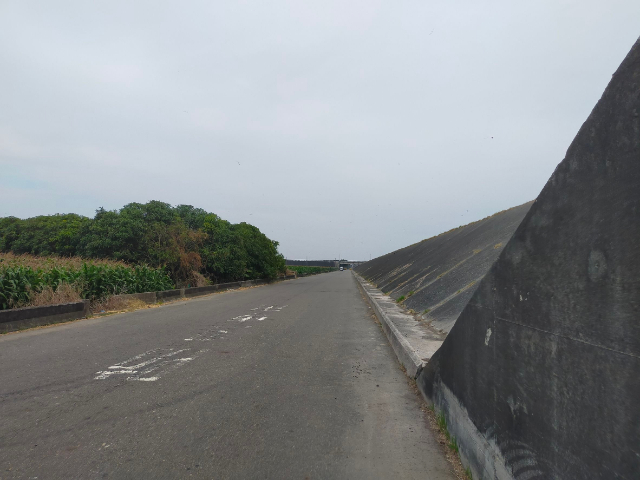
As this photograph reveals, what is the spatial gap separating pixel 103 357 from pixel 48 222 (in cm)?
3440

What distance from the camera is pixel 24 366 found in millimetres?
6199

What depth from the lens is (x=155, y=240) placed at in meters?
23.0

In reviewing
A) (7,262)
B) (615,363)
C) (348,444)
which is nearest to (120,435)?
(348,444)

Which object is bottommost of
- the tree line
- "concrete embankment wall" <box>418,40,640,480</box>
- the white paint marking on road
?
the white paint marking on road

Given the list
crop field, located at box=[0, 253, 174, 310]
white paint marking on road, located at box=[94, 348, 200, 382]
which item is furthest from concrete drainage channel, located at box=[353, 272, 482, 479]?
crop field, located at box=[0, 253, 174, 310]

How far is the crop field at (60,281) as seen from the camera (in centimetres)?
1077

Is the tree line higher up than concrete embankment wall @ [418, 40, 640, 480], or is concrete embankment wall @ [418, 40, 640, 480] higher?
the tree line

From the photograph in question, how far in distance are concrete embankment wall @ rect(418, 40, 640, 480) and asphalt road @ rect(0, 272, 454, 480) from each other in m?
0.99

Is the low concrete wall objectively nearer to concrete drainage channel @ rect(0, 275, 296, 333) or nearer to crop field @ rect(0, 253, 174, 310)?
concrete drainage channel @ rect(0, 275, 296, 333)

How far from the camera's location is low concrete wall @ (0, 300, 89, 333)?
30.9 ft

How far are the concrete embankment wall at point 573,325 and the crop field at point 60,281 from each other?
11909mm

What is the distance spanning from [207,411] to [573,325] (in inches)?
146

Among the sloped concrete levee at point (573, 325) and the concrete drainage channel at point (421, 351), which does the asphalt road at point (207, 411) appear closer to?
the concrete drainage channel at point (421, 351)

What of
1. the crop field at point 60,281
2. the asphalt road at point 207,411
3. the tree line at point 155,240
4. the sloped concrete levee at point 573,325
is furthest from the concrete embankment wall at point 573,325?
the tree line at point 155,240
